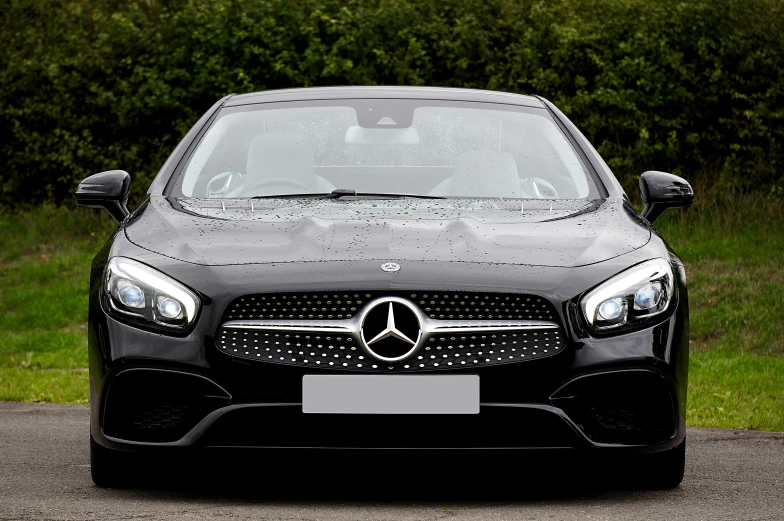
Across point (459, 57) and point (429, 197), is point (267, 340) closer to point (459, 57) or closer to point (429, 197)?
point (429, 197)

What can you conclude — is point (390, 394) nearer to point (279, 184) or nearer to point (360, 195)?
point (360, 195)

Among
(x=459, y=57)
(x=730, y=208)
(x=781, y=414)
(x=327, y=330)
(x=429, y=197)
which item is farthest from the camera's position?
(x=459, y=57)

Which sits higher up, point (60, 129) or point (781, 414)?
point (781, 414)

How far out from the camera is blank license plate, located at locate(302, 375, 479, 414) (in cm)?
486

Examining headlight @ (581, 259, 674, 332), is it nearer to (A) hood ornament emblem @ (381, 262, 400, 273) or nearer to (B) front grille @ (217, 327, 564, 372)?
(B) front grille @ (217, 327, 564, 372)

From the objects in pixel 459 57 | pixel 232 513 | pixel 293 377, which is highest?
pixel 293 377

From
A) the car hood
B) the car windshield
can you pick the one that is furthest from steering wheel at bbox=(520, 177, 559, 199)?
the car hood

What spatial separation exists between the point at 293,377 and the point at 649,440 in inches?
47.4

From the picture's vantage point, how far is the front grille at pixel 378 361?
16.0 feet

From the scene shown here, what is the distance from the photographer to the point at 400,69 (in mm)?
16625

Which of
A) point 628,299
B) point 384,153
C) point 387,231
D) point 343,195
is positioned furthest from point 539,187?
point 628,299

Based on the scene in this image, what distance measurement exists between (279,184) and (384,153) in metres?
0.50

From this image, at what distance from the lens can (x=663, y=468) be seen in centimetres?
548

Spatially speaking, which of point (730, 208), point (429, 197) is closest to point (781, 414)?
point (429, 197)
